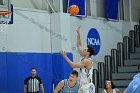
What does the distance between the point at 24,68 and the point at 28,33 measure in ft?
3.72

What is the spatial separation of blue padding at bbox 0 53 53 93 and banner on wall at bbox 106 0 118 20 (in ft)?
13.0

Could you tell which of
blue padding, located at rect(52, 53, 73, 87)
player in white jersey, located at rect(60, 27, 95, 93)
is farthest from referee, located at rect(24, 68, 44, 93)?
player in white jersey, located at rect(60, 27, 95, 93)

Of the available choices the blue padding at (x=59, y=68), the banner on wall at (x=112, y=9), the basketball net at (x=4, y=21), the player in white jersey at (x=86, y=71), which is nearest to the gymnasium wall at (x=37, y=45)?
the blue padding at (x=59, y=68)

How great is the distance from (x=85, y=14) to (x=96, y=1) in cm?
119

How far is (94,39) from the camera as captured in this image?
14578mm

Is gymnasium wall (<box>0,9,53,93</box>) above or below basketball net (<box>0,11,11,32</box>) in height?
below

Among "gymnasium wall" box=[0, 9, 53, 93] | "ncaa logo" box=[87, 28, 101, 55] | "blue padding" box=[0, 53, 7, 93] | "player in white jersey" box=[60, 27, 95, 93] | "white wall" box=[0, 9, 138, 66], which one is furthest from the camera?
"ncaa logo" box=[87, 28, 101, 55]

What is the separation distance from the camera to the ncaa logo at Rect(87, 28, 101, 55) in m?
14.4

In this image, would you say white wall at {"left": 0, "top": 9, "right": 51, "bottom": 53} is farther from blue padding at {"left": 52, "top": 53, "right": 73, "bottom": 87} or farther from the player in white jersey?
the player in white jersey

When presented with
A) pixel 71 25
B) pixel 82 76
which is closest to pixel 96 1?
pixel 71 25

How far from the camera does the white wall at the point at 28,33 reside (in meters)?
11.3

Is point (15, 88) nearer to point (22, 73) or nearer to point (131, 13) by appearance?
point (22, 73)

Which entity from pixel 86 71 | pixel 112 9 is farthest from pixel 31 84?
pixel 112 9

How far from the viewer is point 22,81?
11.5 metres
